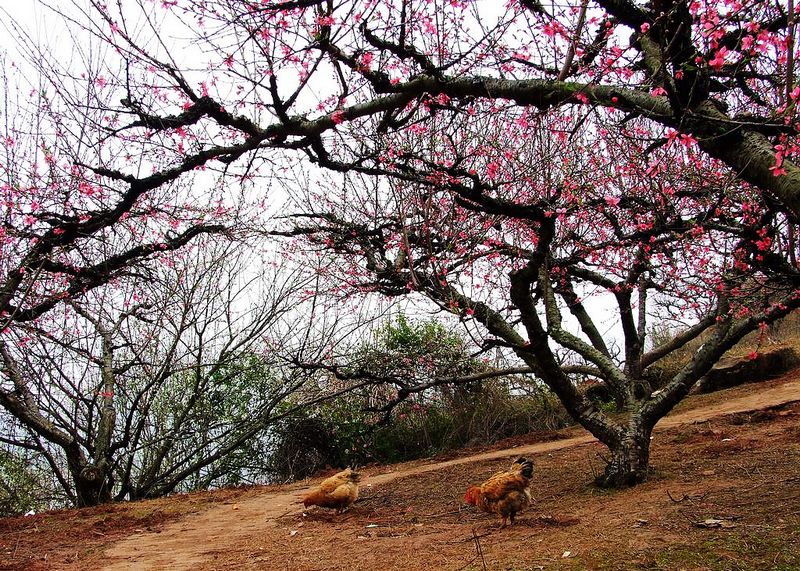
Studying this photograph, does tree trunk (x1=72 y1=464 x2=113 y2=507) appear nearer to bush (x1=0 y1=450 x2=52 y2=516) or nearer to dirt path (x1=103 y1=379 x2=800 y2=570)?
bush (x1=0 y1=450 x2=52 y2=516)

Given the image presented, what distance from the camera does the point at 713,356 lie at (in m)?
5.52

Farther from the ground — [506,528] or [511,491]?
[511,491]

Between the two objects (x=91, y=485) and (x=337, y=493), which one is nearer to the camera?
(x=337, y=493)

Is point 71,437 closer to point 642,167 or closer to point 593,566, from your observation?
point 593,566

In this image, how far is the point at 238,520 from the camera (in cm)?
644

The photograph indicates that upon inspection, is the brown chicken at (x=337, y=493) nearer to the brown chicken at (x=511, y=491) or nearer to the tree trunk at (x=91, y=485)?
the brown chicken at (x=511, y=491)

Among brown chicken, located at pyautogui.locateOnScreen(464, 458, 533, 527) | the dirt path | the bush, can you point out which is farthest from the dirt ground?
the bush

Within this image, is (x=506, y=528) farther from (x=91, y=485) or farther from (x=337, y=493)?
(x=91, y=485)

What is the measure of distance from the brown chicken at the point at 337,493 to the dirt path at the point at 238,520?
19.9 inches

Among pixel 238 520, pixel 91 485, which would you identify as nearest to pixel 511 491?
pixel 238 520

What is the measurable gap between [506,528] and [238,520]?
3.42 meters

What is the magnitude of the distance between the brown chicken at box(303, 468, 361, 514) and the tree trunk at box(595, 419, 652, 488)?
2437 millimetres

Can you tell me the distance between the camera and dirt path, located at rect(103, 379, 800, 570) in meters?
4.67

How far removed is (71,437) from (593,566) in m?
8.02
